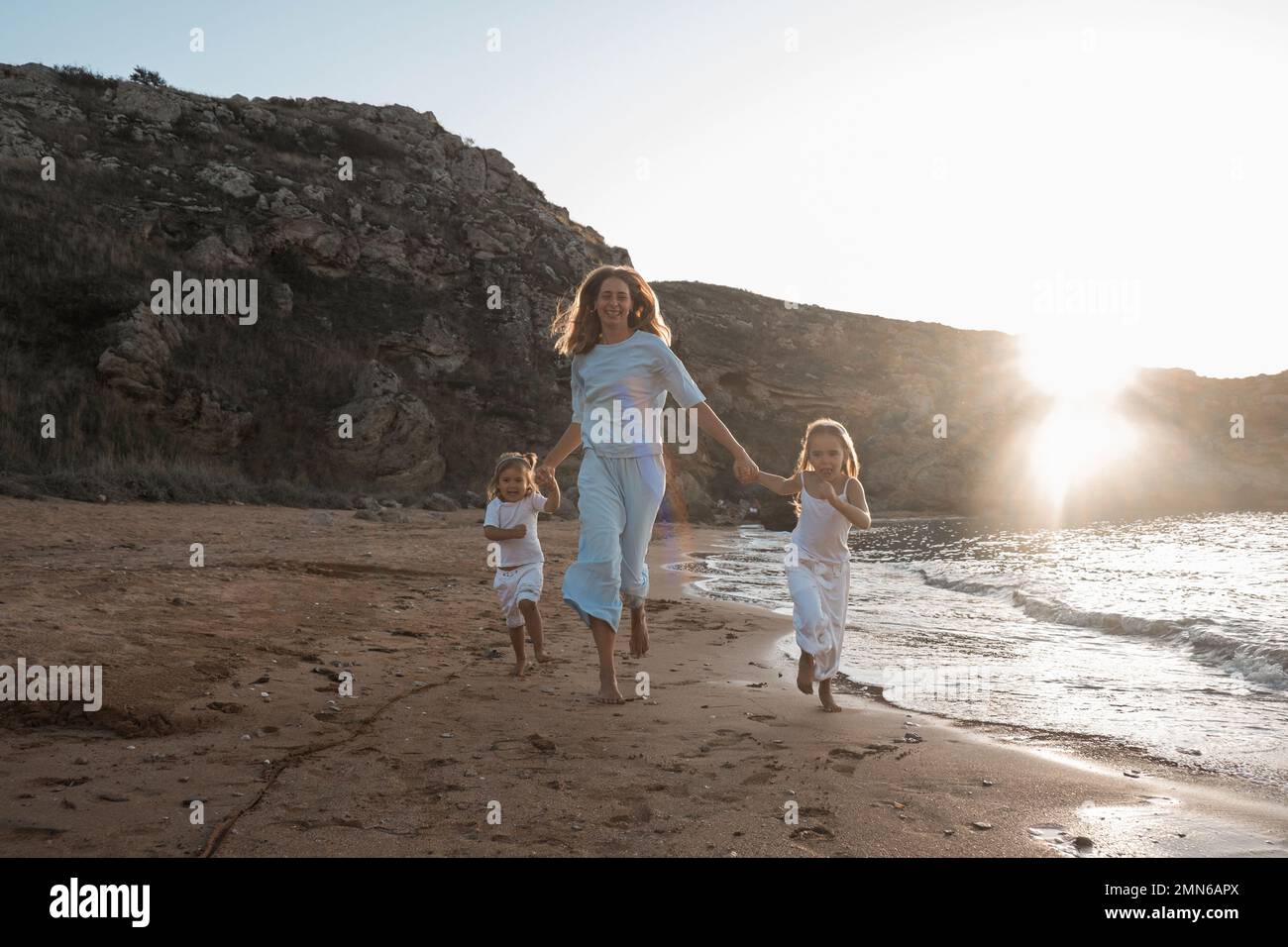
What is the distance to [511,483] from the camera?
5543 mm

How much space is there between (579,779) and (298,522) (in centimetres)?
1039

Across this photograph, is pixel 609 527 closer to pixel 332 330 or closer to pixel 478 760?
pixel 478 760

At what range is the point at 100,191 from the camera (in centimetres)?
2227

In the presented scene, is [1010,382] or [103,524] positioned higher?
[1010,382]

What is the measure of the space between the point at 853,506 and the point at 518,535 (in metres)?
2.08

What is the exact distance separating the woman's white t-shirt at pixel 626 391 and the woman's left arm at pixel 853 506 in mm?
922

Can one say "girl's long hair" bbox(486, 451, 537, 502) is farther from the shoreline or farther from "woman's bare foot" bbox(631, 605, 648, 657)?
the shoreline

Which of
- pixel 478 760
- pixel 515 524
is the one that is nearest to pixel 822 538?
pixel 515 524

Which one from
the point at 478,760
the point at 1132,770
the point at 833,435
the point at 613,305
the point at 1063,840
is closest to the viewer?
the point at 1063,840

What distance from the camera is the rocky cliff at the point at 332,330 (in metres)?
17.3

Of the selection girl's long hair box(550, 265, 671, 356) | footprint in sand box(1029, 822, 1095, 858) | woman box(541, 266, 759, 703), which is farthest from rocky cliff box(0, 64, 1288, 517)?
footprint in sand box(1029, 822, 1095, 858)

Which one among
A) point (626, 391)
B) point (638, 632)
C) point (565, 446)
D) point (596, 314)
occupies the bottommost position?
point (638, 632)
